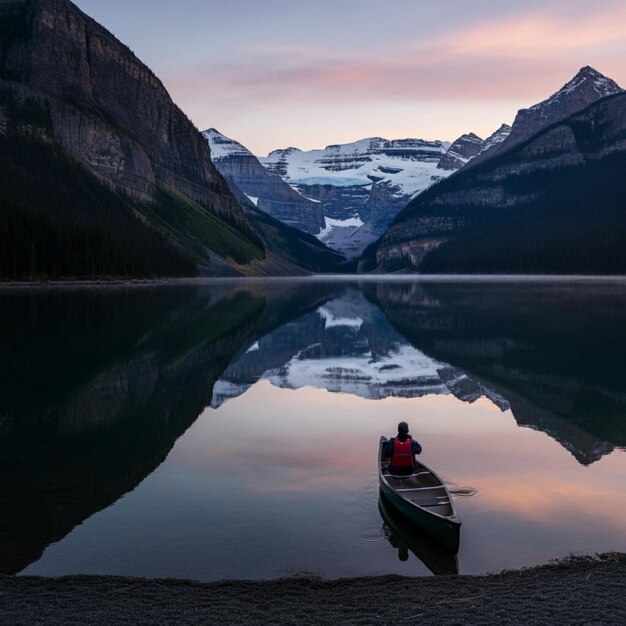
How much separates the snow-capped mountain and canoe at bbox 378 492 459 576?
53.9 feet

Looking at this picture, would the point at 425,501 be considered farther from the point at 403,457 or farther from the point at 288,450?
the point at 288,450

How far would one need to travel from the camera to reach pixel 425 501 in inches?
713

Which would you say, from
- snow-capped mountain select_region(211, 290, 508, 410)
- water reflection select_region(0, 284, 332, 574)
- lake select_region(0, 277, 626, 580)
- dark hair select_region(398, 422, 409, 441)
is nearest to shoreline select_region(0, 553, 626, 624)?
lake select_region(0, 277, 626, 580)

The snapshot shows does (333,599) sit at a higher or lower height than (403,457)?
lower

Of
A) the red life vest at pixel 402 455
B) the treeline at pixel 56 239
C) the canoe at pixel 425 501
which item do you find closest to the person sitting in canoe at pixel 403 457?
the red life vest at pixel 402 455

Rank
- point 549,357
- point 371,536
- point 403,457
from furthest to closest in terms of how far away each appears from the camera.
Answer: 1. point 549,357
2. point 403,457
3. point 371,536

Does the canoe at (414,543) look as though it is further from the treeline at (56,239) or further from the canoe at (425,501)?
the treeline at (56,239)

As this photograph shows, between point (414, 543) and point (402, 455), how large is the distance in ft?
10.5

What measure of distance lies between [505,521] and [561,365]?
28.3 metres

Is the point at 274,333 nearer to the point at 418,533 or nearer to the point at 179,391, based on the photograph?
the point at 179,391

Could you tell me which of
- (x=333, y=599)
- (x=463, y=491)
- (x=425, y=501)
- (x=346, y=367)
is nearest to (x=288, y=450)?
(x=463, y=491)

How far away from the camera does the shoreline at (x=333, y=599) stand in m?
12.7

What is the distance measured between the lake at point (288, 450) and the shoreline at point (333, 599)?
0.96 metres

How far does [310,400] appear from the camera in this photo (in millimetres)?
35719
